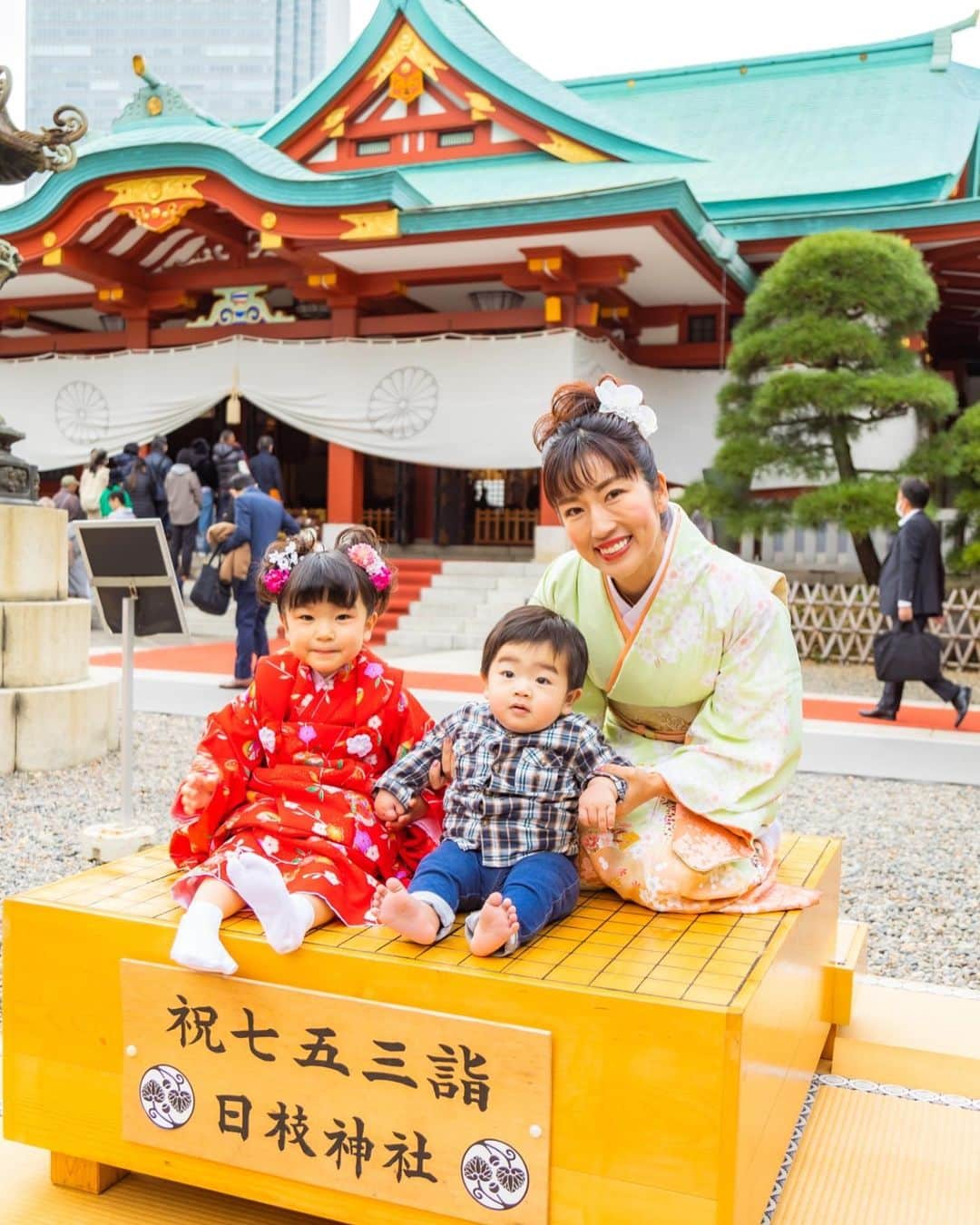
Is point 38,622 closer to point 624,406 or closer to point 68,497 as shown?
point 624,406

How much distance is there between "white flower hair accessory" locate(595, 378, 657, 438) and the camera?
202 cm

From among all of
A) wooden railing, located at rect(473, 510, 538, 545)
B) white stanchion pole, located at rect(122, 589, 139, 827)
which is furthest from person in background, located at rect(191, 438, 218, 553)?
white stanchion pole, located at rect(122, 589, 139, 827)

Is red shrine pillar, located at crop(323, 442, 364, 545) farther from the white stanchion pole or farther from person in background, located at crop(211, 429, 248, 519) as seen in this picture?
the white stanchion pole

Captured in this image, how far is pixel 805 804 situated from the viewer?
199 inches

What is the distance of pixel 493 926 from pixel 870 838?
333 cm

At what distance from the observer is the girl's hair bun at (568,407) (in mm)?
2064

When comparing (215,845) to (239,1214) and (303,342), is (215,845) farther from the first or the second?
(303,342)

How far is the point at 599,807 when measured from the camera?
185 centimetres

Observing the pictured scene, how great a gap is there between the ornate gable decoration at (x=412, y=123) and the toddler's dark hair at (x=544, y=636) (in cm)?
1168

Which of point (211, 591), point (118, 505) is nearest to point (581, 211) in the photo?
point (118, 505)

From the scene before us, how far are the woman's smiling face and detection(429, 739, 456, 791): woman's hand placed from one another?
0.44 metres

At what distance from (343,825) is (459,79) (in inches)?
502

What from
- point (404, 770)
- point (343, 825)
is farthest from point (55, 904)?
point (404, 770)

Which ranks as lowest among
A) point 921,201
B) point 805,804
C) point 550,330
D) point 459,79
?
point 805,804
